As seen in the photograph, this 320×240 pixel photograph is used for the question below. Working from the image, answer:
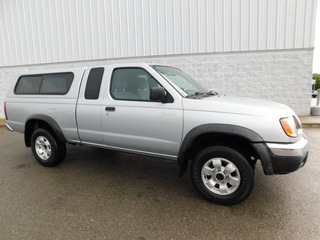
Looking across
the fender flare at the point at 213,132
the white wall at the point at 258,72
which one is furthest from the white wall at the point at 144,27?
the fender flare at the point at 213,132

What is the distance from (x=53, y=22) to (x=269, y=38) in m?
8.65

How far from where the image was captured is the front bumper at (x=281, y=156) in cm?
254

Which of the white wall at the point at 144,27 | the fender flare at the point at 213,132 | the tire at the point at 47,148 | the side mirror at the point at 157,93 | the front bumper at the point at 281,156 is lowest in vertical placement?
the tire at the point at 47,148

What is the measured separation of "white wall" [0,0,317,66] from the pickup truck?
5189 millimetres

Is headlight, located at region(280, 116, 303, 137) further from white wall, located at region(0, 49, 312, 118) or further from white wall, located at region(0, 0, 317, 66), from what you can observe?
white wall, located at region(0, 0, 317, 66)

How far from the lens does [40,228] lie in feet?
8.12

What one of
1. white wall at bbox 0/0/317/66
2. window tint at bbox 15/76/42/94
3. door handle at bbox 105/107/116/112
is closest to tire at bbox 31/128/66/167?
window tint at bbox 15/76/42/94

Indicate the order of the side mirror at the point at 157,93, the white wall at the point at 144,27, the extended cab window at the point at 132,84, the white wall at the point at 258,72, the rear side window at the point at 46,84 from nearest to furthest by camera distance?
1. the side mirror at the point at 157,93
2. the extended cab window at the point at 132,84
3. the rear side window at the point at 46,84
4. the white wall at the point at 144,27
5. the white wall at the point at 258,72

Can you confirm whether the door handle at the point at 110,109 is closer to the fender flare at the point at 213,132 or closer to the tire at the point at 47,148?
the fender flare at the point at 213,132

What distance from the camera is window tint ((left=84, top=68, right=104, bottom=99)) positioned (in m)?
3.66

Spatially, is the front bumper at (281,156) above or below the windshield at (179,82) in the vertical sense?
below

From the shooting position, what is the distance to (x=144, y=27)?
8.58m

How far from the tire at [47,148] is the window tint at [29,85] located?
0.83m

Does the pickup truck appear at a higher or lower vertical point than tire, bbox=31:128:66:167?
higher
